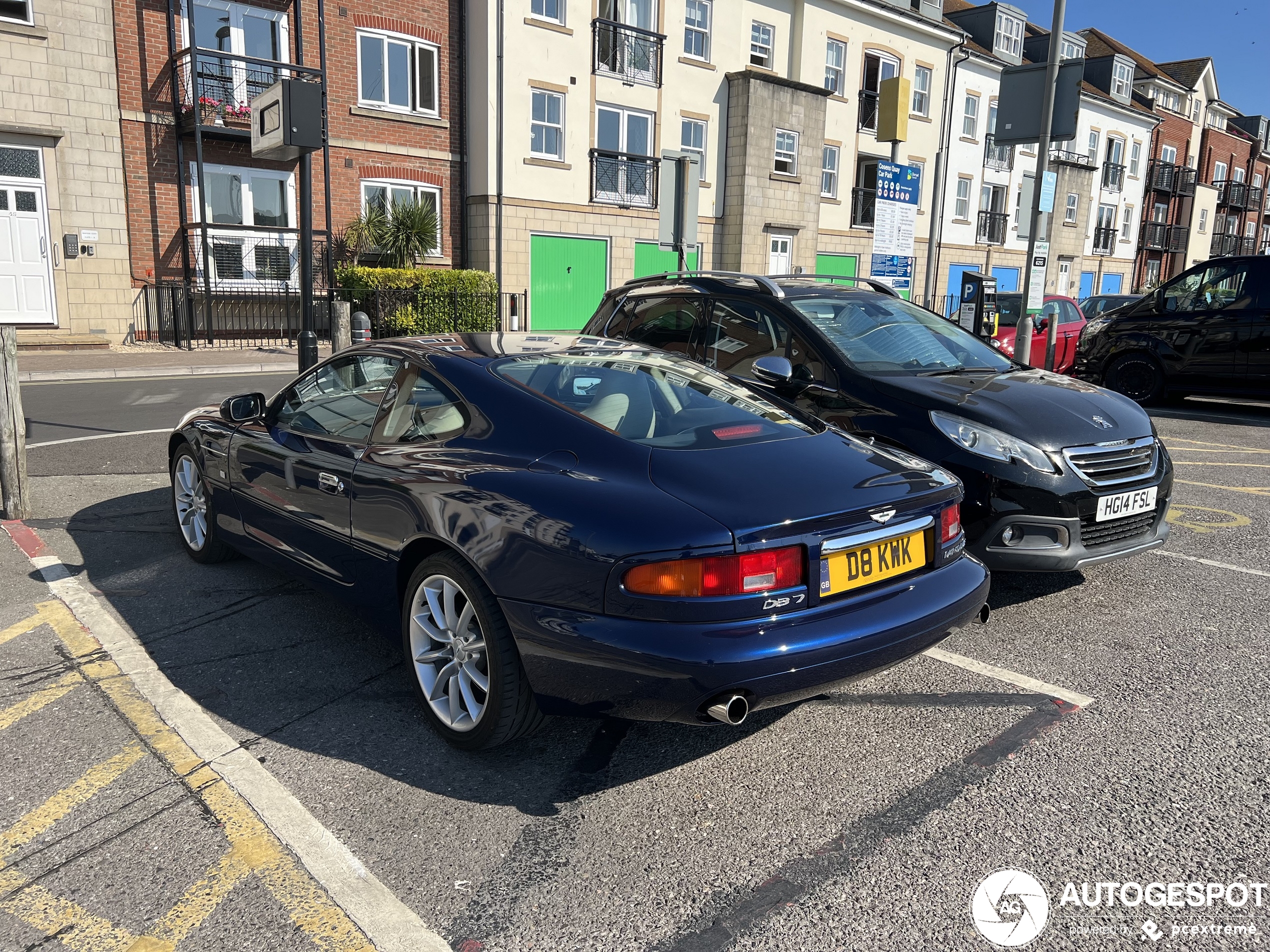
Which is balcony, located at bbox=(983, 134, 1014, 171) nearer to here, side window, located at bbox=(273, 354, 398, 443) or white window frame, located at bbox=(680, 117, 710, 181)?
white window frame, located at bbox=(680, 117, 710, 181)

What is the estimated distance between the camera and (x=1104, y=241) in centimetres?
4400

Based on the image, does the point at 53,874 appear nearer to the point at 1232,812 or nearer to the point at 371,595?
the point at 371,595

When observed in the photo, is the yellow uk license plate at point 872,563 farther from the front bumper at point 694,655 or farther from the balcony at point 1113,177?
the balcony at point 1113,177

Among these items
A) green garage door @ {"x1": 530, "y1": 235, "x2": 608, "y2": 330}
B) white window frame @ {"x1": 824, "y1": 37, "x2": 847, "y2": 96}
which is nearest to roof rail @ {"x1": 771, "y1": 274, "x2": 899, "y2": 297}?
green garage door @ {"x1": 530, "y1": 235, "x2": 608, "y2": 330}

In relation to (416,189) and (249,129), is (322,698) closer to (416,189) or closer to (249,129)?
(249,129)

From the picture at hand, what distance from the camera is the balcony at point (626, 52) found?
Result: 23188 mm

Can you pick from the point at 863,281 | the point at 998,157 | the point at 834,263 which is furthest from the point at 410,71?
the point at 998,157

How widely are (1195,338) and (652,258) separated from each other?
52.8 ft

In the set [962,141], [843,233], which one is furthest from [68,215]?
[962,141]

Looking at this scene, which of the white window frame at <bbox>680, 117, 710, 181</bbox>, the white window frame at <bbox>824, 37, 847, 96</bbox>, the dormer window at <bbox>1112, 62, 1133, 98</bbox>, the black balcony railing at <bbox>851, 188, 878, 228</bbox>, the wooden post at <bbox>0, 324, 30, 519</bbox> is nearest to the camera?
the wooden post at <bbox>0, 324, 30, 519</bbox>

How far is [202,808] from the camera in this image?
280cm

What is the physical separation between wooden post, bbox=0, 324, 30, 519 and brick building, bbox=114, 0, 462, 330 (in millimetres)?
13535

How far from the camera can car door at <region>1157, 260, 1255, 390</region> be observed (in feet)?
36.0

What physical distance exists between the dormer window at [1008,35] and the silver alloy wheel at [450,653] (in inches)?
1565
